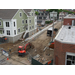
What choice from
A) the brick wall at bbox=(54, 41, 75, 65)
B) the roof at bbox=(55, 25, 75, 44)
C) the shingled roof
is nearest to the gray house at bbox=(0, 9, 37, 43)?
the shingled roof

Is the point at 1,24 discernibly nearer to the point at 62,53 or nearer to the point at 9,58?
the point at 9,58

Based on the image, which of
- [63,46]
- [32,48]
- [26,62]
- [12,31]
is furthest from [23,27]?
[63,46]

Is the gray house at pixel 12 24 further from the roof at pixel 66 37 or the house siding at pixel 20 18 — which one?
the roof at pixel 66 37

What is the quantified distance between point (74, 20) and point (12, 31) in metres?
20.4

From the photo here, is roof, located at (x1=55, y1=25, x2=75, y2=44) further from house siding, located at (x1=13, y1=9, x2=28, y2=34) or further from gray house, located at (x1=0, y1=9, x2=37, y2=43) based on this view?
house siding, located at (x1=13, y1=9, x2=28, y2=34)

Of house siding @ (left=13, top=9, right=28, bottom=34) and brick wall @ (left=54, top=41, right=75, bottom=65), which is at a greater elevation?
house siding @ (left=13, top=9, right=28, bottom=34)

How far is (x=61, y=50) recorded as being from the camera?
14586mm

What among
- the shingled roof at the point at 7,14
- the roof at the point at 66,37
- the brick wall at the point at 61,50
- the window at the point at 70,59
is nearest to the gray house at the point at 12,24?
the shingled roof at the point at 7,14

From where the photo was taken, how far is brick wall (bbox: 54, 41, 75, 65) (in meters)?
14.1

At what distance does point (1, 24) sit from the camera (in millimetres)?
32688

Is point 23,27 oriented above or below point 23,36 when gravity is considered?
above

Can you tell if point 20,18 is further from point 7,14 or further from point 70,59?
point 70,59

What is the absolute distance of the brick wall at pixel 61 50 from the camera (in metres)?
14.1

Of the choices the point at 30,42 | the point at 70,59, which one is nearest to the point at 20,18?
the point at 30,42
